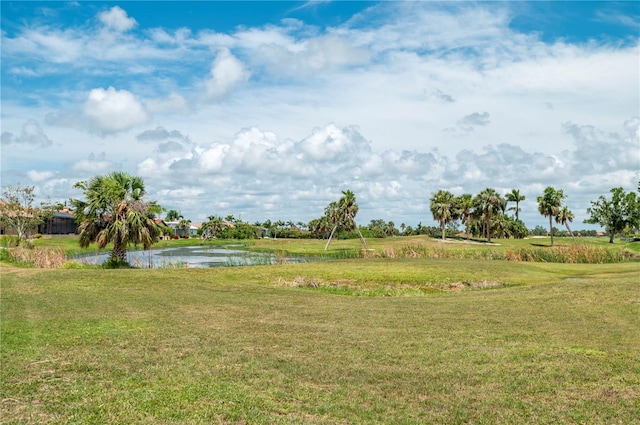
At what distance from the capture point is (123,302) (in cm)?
2083

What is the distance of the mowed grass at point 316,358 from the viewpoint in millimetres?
9078

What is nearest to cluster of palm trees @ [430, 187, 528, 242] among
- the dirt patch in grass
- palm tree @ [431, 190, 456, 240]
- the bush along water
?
palm tree @ [431, 190, 456, 240]

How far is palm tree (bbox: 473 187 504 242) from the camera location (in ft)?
360

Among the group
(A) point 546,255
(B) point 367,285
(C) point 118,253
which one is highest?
(C) point 118,253

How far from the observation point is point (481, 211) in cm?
11250

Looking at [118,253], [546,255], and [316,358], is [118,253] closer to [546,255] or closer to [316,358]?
[316,358]

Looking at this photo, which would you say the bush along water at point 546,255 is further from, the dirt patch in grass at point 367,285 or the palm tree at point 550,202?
the palm tree at point 550,202

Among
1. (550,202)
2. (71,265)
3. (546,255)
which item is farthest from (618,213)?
(71,265)

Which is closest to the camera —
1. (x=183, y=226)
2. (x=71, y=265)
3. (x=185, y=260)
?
(x=71, y=265)

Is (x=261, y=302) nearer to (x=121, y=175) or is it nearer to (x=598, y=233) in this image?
(x=121, y=175)

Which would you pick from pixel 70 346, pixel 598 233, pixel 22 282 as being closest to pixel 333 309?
pixel 70 346

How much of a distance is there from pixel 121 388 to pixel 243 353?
349 cm

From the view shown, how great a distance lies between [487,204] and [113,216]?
284 ft

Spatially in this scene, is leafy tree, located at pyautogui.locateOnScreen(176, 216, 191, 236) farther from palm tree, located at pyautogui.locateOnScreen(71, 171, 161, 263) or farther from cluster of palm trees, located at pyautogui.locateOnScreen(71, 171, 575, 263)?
palm tree, located at pyautogui.locateOnScreen(71, 171, 161, 263)
